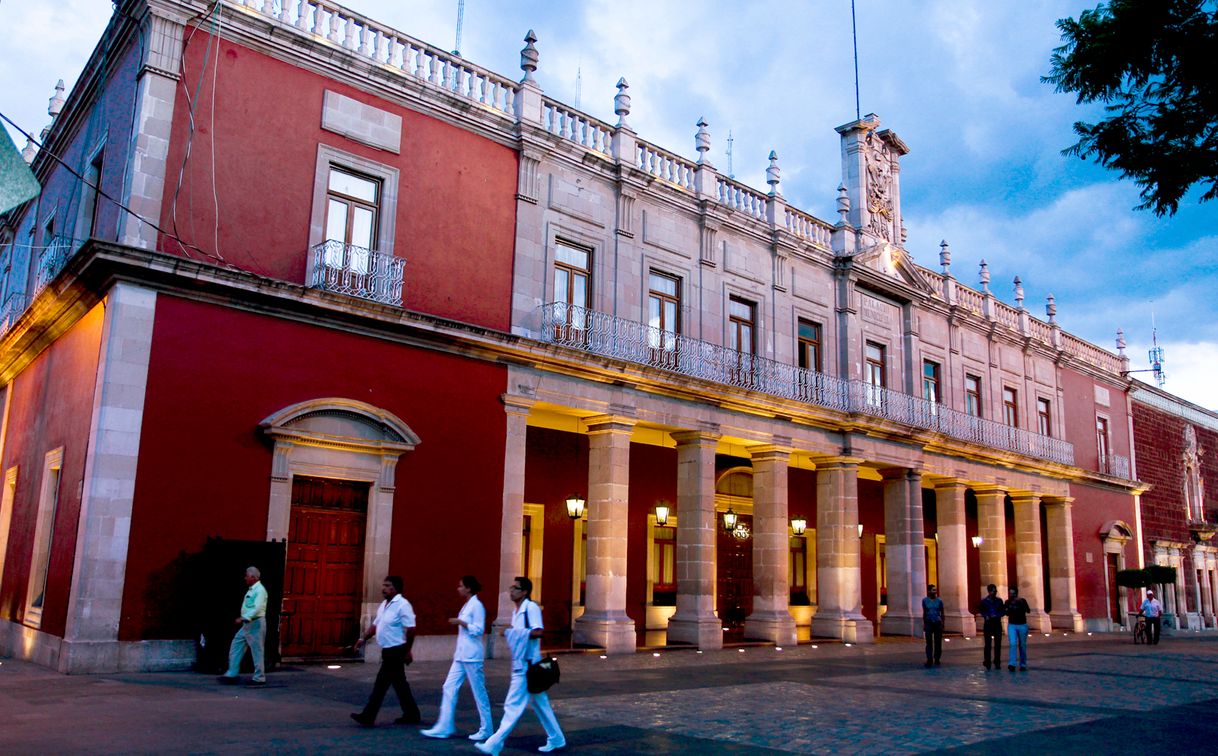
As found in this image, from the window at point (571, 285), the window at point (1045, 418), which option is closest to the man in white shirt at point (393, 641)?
the window at point (571, 285)

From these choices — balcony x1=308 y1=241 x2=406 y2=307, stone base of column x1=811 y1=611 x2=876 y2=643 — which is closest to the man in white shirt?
balcony x1=308 y1=241 x2=406 y2=307

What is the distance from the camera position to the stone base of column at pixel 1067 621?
28.2 m

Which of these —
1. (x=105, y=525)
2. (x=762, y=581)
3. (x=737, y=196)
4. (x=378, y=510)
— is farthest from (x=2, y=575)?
(x=737, y=196)

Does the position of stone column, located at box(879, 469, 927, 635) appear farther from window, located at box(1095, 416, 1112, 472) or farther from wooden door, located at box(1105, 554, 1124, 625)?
window, located at box(1095, 416, 1112, 472)

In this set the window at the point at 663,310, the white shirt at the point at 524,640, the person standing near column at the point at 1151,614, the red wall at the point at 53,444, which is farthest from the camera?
the person standing near column at the point at 1151,614

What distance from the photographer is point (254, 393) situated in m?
13.0

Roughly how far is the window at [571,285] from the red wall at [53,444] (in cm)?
724

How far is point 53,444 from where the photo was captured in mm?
14258

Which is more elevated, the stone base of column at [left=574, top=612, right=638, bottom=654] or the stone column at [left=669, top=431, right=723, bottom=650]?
the stone column at [left=669, top=431, right=723, bottom=650]

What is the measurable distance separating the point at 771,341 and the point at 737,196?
3208 mm

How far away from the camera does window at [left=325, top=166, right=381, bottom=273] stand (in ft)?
46.8

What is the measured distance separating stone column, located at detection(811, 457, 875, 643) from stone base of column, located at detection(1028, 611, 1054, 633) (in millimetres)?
8583

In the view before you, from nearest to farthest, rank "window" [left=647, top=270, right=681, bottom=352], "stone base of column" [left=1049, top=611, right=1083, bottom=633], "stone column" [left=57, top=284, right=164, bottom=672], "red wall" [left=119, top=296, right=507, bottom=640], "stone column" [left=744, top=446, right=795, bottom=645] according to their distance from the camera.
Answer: "stone column" [left=57, top=284, right=164, bottom=672] < "red wall" [left=119, top=296, right=507, bottom=640] < "window" [left=647, top=270, right=681, bottom=352] < "stone column" [left=744, top=446, right=795, bottom=645] < "stone base of column" [left=1049, top=611, right=1083, bottom=633]

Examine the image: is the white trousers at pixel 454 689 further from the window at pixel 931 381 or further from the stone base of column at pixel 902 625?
the window at pixel 931 381
